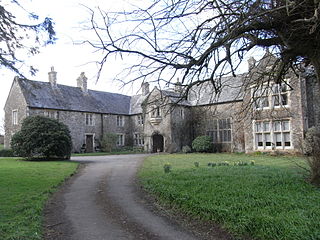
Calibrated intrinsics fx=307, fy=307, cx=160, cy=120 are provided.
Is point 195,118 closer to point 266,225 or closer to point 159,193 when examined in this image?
point 159,193

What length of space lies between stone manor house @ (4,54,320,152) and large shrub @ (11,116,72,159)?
160 inches

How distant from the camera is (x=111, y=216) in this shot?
728 cm

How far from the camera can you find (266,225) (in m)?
5.31

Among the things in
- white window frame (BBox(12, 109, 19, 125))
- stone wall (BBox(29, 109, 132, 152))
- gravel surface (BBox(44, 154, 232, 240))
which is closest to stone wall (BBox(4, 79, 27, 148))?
white window frame (BBox(12, 109, 19, 125))

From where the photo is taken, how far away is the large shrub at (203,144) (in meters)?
30.7

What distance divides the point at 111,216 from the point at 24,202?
281 cm

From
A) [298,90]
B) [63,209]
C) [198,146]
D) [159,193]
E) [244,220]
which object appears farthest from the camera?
[198,146]

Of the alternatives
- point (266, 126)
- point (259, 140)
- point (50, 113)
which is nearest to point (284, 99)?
point (266, 126)

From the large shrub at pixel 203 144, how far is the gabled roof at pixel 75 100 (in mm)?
12618

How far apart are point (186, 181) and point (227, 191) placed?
88.5 inches

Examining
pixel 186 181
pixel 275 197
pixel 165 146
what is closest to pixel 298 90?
pixel 165 146

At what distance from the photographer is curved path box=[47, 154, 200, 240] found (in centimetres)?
596

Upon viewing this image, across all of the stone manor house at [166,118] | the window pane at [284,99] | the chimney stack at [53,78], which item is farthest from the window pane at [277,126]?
the chimney stack at [53,78]

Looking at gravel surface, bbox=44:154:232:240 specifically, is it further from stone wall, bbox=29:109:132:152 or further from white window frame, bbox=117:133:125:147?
white window frame, bbox=117:133:125:147
